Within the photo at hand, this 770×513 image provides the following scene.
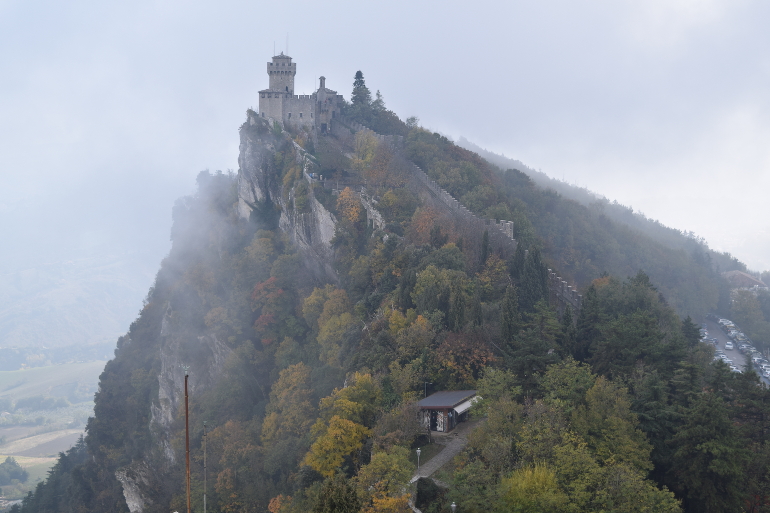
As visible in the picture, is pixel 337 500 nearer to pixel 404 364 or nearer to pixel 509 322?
pixel 404 364

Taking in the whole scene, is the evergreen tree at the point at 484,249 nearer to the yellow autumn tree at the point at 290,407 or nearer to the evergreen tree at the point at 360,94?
the yellow autumn tree at the point at 290,407

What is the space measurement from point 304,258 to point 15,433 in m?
124

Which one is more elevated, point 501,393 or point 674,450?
point 501,393

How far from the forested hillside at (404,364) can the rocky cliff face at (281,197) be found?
0.53 metres

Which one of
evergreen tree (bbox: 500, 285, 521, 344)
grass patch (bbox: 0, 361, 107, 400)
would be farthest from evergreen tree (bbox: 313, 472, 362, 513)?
grass patch (bbox: 0, 361, 107, 400)

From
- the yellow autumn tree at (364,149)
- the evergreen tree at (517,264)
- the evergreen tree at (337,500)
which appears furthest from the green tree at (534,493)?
the yellow autumn tree at (364,149)

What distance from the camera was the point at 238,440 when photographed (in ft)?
176

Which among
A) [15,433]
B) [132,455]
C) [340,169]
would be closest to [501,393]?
[340,169]

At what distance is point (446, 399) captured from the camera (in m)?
34.9

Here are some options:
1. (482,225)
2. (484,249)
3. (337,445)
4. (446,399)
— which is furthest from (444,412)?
(482,225)

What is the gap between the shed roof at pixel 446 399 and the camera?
3353cm

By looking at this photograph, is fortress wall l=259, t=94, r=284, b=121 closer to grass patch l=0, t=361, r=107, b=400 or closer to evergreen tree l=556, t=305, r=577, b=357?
evergreen tree l=556, t=305, r=577, b=357

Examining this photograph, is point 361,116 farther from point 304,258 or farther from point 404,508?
point 404,508

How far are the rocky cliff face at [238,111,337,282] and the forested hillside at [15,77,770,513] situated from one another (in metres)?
0.53
